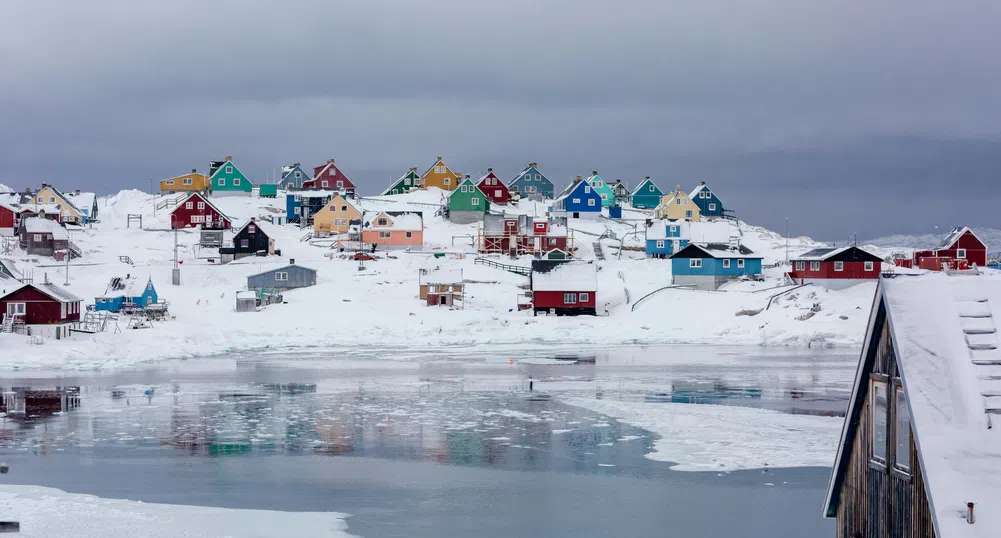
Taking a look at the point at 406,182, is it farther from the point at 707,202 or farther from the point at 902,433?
the point at 902,433

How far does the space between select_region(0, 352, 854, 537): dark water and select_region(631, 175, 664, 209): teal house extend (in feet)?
237

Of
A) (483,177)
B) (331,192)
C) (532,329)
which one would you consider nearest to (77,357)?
(532,329)

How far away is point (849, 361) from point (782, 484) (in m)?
29.6

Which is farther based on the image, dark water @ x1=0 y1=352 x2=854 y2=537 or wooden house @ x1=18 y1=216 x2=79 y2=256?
wooden house @ x1=18 y1=216 x2=79 y2=256

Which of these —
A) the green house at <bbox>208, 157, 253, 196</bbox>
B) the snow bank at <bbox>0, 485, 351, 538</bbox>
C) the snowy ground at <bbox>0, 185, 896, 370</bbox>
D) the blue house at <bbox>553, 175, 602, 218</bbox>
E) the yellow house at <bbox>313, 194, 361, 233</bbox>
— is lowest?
the snow bank at <bbox>0, 485, 351, 538</bbox>

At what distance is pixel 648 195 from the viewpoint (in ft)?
384

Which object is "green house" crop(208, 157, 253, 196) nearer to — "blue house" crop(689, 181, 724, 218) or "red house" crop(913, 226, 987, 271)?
"blue house" crop(689, 181, 724, 218)

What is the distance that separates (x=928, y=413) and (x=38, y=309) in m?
50.9

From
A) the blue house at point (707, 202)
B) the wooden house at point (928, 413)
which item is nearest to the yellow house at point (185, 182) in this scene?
the blue house at point (707, 202)

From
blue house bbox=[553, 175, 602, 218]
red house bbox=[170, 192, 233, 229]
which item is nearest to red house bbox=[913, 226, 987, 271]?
blue house bbox=[553, 175, 602, 218]

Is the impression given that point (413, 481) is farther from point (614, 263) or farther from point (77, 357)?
point (614, 263)

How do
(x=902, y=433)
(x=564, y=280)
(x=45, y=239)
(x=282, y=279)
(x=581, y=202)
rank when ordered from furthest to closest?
(x=581, y=202)
(x=45, y=239)
(x=282, y=279)
(x=564, y=280)
(x=902, y=433)

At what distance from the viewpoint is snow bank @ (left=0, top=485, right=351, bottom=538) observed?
A: 60.0ft

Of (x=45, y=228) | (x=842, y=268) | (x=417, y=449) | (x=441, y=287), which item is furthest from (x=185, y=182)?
(x=417, y=449)
